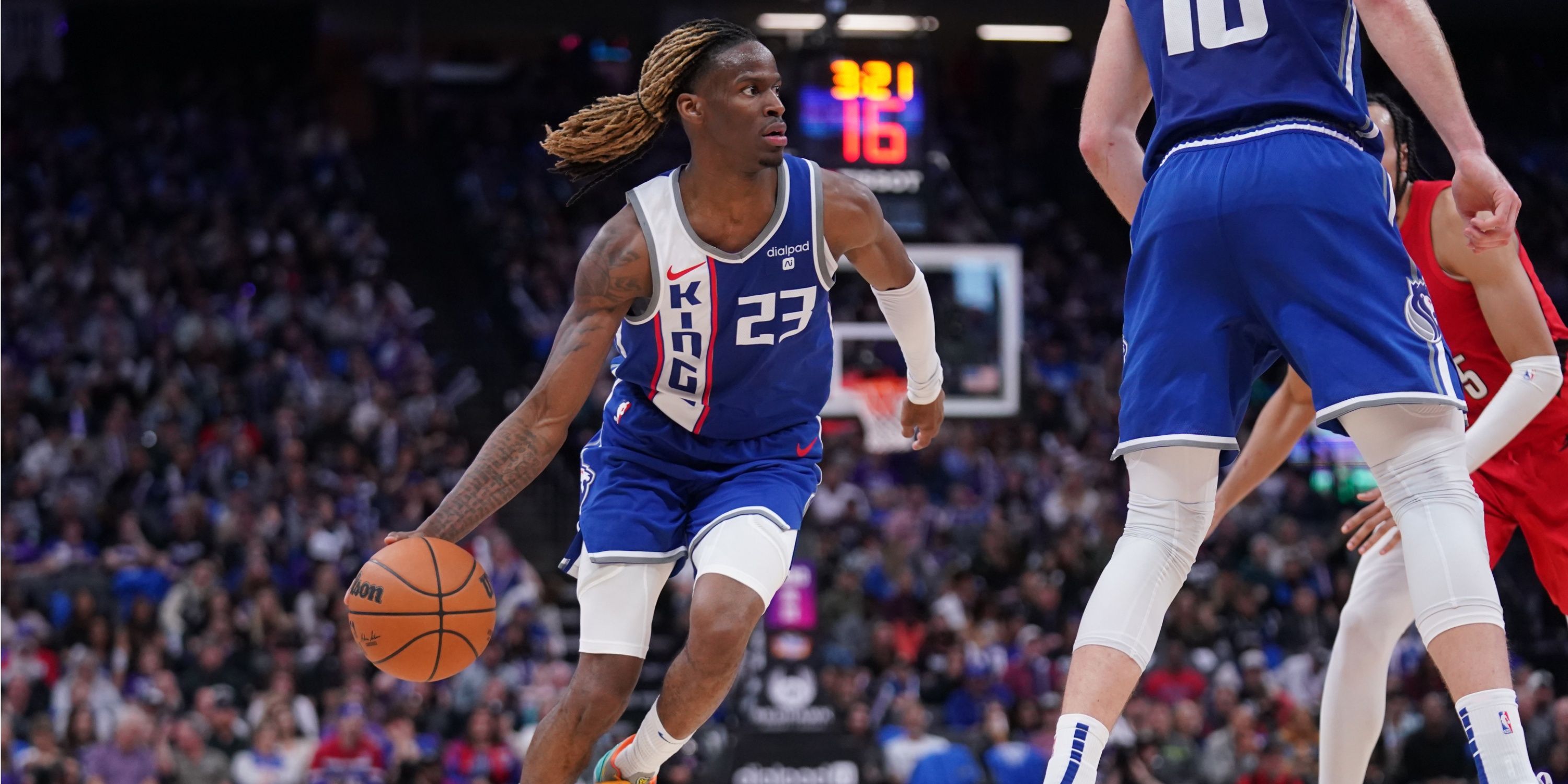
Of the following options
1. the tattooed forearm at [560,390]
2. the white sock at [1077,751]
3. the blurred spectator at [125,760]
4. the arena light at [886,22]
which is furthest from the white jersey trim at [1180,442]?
the arena light at [886,22]

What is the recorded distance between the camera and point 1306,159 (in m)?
3.19

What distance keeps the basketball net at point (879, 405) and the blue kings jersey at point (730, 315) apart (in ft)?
24.5

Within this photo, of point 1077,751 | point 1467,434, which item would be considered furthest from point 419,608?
point 1467,434

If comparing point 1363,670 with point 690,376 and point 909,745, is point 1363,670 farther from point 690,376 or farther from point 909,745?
point 909,745

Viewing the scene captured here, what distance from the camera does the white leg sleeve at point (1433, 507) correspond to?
3.01m

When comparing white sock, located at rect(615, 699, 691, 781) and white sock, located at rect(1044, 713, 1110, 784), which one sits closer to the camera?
white sock, located at rect(1044, 713, 1110, 784)

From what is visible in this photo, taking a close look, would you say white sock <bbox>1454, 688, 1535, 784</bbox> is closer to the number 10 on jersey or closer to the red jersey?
the number 10 on jersey

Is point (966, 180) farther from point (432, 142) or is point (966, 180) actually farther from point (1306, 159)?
point (1306, 159)

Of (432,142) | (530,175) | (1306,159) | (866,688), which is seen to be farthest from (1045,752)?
(432,142)

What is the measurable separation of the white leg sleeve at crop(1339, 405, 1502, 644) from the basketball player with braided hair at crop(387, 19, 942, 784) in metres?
1.82

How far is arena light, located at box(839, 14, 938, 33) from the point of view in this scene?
18953 mm

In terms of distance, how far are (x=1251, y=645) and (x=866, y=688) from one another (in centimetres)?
350

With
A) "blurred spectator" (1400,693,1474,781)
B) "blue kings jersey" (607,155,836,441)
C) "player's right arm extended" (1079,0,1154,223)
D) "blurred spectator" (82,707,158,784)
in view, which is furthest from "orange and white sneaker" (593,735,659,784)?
"blurred spectator" (1400,693,1474,781)

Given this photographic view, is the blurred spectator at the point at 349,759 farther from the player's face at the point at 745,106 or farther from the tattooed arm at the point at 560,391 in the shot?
the player's face at the point at 745,106
